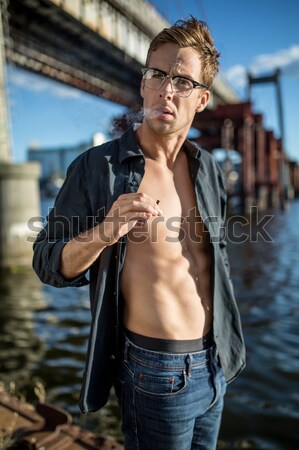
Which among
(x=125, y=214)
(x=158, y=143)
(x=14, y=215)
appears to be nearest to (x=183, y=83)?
(x=158, y=143)

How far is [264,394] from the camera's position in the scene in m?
4.22

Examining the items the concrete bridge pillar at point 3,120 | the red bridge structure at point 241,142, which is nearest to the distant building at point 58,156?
the concrete bridge pillar at point 3,120

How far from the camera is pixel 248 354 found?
5133mm

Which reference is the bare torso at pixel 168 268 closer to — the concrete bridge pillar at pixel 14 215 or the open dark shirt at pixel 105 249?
the open dark shirt at pixel 105 249

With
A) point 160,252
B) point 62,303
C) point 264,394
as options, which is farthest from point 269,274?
point 160,252

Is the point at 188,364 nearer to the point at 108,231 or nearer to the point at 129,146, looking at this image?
the point at 108,231

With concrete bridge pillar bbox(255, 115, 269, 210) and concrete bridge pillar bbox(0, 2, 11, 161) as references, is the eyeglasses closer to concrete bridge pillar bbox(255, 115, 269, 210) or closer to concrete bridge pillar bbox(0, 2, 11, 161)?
concrete bridge pillar bbox(0, 2, 11, 161)

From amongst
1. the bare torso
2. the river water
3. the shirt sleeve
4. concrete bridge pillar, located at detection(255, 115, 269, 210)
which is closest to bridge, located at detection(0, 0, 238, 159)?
the river water

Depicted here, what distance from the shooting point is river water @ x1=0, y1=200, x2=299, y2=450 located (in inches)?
147

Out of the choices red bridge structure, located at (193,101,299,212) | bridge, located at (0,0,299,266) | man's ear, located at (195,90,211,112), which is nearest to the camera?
man's ear, located at (195,90,211,112)

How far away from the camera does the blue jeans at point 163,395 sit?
162 cm

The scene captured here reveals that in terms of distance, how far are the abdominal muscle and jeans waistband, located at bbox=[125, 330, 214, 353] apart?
0.02 m

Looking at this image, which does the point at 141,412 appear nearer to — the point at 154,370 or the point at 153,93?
the point at 154,370

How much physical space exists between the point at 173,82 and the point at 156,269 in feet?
2.67
